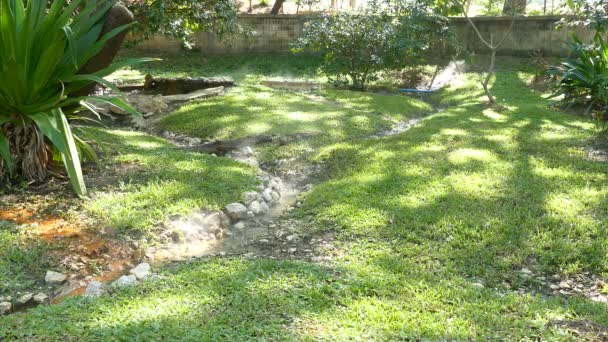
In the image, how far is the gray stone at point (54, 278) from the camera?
4.11 m

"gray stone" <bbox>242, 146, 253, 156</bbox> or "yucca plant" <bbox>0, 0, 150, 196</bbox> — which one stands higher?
"yucca plant" <bbox>0, 0, 150, 196</bbox>

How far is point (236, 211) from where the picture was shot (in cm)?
543

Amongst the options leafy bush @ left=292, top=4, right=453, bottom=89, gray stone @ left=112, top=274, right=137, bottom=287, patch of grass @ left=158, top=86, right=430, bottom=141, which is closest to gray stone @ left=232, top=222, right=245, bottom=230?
gray stone @ left=112, top=274, right=137, bottom=287

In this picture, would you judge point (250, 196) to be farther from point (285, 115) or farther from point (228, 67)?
point (228, 67)

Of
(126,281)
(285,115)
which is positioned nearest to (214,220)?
(126,281)

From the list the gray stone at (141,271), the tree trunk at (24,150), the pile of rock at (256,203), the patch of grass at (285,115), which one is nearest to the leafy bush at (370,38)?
the patch of grass at (285,115)

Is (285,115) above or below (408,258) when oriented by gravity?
above

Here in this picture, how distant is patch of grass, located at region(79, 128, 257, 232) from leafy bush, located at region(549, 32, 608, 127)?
5.50 meters

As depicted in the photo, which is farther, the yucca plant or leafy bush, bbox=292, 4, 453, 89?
leafy bush, bbox=292, 4, 453, 89

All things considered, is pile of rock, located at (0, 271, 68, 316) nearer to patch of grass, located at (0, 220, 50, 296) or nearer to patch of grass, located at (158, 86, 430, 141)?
patch of grass, located at (0, 220, 50, 296)

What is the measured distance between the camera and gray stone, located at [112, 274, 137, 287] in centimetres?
381

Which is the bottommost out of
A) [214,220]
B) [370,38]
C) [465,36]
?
[214,220]

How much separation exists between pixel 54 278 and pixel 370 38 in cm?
1038

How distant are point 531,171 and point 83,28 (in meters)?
4.99
